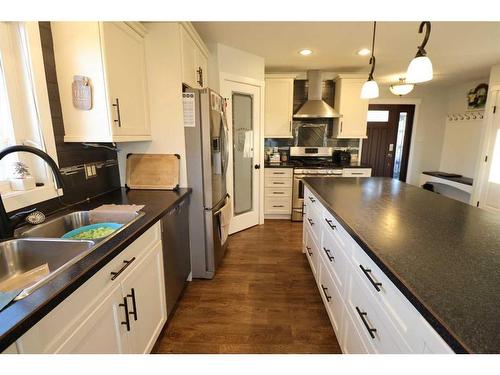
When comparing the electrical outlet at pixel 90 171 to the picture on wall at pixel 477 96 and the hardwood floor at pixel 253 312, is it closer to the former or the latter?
the hardwood floor at pixel 253 312

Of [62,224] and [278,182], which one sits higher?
[62,224]

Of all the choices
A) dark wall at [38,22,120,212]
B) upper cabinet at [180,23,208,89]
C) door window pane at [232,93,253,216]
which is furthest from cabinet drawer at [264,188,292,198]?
dark wall at [38,22,120,212]

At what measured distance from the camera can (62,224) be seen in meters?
1.42

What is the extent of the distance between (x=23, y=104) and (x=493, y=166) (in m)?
5.56

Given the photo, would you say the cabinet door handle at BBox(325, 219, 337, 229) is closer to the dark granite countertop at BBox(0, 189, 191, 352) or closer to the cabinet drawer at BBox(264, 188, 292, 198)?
the dark granite countertop at BBox(0, 189, 191, 352)

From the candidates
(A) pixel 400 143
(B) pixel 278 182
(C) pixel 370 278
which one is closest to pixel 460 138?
(A) pixel 400 143

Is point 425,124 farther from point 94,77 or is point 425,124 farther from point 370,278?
point 94,77

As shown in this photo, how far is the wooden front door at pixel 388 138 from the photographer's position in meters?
5.32

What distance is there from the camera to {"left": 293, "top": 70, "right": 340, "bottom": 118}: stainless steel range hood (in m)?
3.94

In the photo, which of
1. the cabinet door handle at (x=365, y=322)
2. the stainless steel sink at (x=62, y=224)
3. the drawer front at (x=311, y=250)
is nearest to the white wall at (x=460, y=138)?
the drawer front at (x=311, y=250)

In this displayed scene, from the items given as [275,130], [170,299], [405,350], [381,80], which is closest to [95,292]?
[170,299]

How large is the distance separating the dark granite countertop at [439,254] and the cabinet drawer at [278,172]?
2052 millimetres

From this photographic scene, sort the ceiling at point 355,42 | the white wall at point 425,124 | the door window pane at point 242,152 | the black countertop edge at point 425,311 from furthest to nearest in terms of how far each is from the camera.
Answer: the white wall at point 425,124, the door window pane at point 242,152, the ceiling at point 355,42, the black countertop edge at point 425,311

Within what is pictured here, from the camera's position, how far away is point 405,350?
0.78 m
